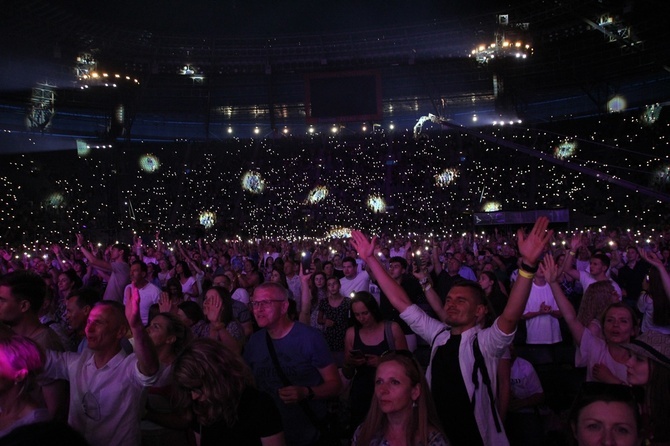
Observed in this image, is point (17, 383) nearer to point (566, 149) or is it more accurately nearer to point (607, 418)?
point (607, 418)

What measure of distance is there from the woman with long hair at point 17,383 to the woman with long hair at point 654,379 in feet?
8.98

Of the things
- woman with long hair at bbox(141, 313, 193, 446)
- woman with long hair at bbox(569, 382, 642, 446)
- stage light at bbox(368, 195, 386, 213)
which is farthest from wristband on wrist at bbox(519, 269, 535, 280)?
stage light at bbox(368, 195, 386, 213)

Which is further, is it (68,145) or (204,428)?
(68,145)

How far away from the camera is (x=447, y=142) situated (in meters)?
28.0

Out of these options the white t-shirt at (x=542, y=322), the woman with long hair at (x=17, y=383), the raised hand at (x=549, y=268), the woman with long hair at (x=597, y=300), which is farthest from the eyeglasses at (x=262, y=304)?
the white t-shirt at (x=542, y=322)

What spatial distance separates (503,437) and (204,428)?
1614 mm

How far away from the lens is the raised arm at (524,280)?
312 centimetres

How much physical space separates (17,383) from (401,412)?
1.75m

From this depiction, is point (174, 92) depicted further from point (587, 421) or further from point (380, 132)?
point (587, 421)

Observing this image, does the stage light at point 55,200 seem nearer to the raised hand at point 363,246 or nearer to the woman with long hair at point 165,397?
the woman with long hair at point 165,397

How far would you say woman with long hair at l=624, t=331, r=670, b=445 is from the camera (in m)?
2.78

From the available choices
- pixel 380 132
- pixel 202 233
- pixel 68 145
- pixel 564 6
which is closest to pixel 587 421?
pixel 202 233

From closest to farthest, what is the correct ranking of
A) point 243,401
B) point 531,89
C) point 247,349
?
point 243,401, point 247,349, point 531,89

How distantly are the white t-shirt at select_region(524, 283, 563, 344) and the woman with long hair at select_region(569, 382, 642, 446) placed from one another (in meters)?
4.61
